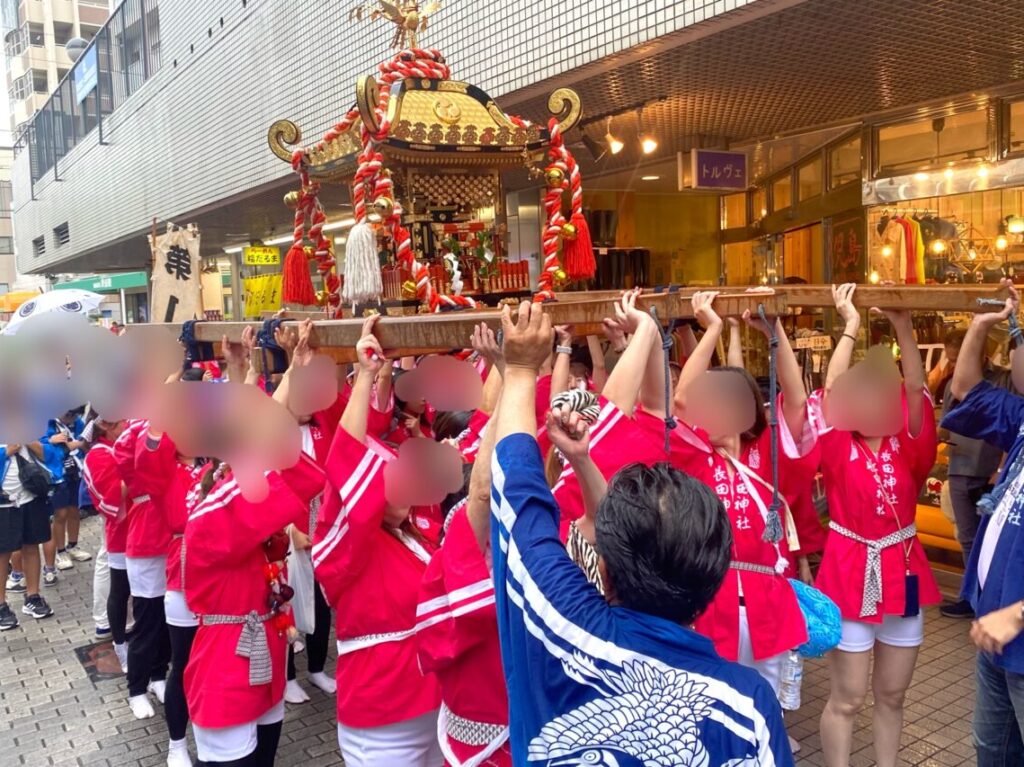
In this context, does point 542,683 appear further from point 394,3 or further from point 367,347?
point 394,3

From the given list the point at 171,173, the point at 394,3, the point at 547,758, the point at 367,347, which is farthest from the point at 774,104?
the point at 171,173

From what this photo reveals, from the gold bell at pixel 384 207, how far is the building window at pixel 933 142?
480 cm

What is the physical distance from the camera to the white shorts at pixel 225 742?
3.20 meters

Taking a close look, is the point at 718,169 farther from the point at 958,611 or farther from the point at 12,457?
the point at 12,457

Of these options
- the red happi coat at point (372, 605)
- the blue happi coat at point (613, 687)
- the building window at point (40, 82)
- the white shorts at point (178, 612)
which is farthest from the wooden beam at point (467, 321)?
the building window at point (40, 82)

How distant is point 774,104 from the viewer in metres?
7.02

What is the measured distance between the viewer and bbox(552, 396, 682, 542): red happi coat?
2.55 meters

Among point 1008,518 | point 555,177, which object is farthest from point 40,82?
point 1008,518

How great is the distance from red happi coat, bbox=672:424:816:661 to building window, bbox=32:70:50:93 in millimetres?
46133

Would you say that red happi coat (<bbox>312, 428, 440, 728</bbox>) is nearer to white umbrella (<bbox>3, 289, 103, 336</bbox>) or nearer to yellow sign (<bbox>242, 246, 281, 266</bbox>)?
white umbrella (<bbox>3, 289, 103, 336</bbox>)

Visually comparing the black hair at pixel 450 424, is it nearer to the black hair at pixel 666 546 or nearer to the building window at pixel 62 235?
the black hair at pixel 666 546

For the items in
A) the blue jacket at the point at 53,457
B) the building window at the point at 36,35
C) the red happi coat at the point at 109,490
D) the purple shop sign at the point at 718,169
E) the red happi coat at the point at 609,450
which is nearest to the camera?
the red happi coat at the point at 609,450

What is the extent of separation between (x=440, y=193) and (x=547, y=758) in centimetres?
433

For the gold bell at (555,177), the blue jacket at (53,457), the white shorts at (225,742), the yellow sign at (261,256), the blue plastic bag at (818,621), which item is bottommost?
the white shorts at (225,742)
